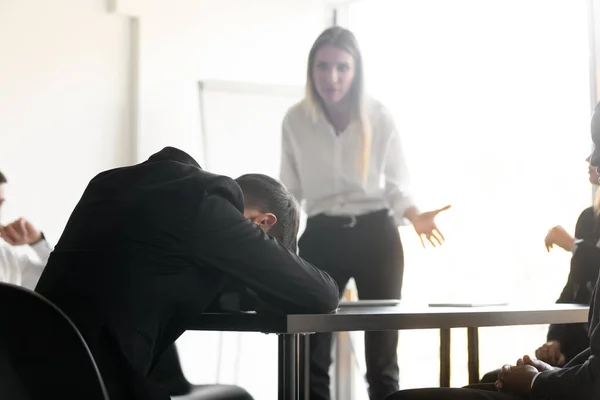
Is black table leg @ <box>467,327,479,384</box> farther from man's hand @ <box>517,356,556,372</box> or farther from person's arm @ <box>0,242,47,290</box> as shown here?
person's arm @ <box>0,242,47,290</box>

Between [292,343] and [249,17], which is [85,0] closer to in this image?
[249,17]

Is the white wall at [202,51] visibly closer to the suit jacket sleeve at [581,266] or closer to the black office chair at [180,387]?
the black office chair at [180,387]

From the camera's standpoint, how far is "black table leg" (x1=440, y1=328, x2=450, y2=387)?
245 centimetres

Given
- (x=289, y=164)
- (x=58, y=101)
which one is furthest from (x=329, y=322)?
(x=58, y=101)

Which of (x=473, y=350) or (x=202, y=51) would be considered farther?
(x=202, y=51)

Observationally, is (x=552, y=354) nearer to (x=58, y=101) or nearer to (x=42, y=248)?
(x=42, y=248)

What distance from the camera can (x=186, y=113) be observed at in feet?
14.5

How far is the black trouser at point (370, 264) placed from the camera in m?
3.07

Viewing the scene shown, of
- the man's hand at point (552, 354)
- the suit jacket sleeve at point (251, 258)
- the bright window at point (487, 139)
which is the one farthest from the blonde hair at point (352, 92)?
the suit jacket sleeve at point (251, 258)

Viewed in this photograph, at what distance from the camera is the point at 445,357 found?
2473 mm

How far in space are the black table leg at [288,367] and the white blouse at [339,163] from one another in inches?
64.9

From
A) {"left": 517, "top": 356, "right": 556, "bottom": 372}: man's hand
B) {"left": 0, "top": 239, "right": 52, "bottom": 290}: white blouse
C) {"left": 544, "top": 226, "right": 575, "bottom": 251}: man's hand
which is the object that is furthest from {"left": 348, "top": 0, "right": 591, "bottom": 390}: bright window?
{"left": 0, "top": 239, "right": 52, "bottom": 290}: white blouse

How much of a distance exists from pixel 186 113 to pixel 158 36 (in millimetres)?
425

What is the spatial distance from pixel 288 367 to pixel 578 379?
0.51m
